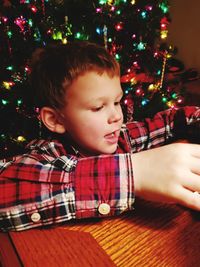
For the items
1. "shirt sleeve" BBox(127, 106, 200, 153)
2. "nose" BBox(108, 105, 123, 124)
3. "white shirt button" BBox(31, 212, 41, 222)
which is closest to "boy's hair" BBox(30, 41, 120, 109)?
"nose" BBox(108, 105, 123, 124)

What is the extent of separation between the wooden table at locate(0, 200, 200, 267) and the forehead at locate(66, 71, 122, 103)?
0.31 meters

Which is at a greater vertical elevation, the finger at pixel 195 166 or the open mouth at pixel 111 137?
the finger at pixel 195 166

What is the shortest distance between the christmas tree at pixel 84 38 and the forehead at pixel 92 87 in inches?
23.0

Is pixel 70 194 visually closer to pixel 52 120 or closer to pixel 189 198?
pixel 189 198

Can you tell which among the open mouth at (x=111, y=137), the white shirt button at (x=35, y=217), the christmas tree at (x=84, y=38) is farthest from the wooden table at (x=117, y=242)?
the christmas tree at (x=84, y=38)

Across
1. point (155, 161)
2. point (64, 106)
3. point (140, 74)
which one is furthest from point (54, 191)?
point (140, 74)

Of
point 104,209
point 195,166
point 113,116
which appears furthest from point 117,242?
point 113,116

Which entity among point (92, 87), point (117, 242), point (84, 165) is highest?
point (92, 87)

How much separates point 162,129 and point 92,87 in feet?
1.16

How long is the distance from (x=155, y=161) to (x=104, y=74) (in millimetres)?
356

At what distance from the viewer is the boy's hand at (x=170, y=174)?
44cm

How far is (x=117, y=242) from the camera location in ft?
1.49

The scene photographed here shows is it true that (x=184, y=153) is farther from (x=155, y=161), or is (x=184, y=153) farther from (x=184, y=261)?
(x=184, y=261)

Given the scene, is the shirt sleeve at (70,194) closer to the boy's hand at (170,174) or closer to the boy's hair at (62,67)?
the boy's hand at (170,174)
